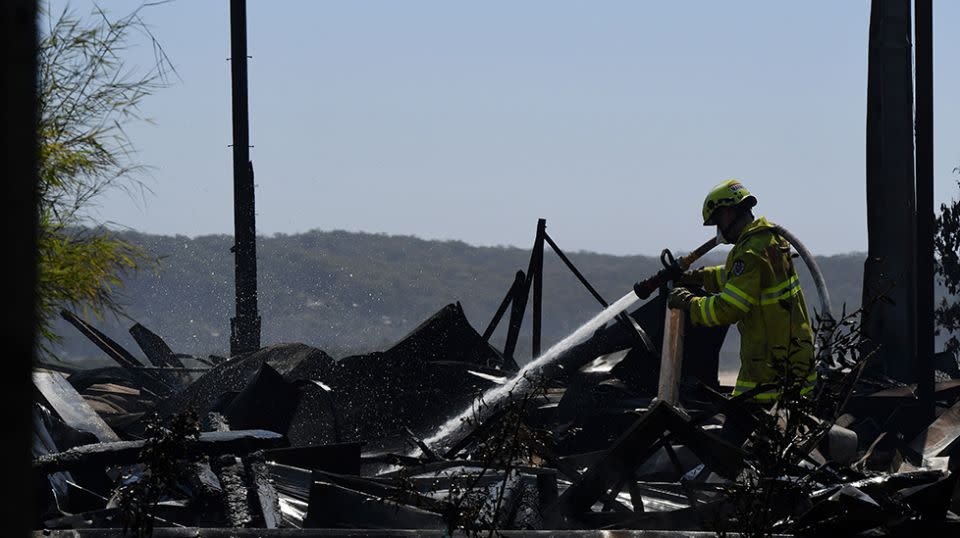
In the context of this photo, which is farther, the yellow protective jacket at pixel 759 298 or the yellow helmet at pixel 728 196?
the yellow helmet at pixel 728 196

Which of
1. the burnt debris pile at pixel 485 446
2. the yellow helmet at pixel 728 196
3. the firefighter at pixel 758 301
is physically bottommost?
the burnt debris pile at pixel 485 446

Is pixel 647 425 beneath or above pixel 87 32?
beneath

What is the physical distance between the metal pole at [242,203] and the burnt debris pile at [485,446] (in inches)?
30.0

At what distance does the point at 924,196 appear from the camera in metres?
10.4

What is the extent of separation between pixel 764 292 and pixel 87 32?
7.75 meters

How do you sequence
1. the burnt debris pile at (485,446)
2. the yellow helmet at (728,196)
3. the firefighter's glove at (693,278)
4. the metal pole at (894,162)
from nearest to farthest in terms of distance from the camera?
the burnt debris pile at (485,446)
the yellow helmet at (728,196)
the firefighter's glove at (693,278)
the metal pole at (894,162)

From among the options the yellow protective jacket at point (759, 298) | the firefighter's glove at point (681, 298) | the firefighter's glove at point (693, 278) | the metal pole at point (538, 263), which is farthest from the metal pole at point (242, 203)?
the yellow protective jacket at point (759, 298)

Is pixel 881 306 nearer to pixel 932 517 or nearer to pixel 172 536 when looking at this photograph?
pixel 932 517

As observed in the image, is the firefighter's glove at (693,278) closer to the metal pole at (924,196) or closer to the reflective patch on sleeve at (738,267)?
the reflective patch on sleeve at (738,267)

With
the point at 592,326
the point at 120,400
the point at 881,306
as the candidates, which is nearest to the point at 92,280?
the point at 120,400

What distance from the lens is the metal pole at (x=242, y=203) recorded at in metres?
12.9

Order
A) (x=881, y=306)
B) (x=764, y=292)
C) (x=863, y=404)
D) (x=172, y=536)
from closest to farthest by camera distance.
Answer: (x=172, y=536), (x=764, y=292), (x=863, y=404), (x=881, y=306)

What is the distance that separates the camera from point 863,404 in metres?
10.3

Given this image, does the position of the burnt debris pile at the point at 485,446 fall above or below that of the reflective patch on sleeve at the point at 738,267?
below
